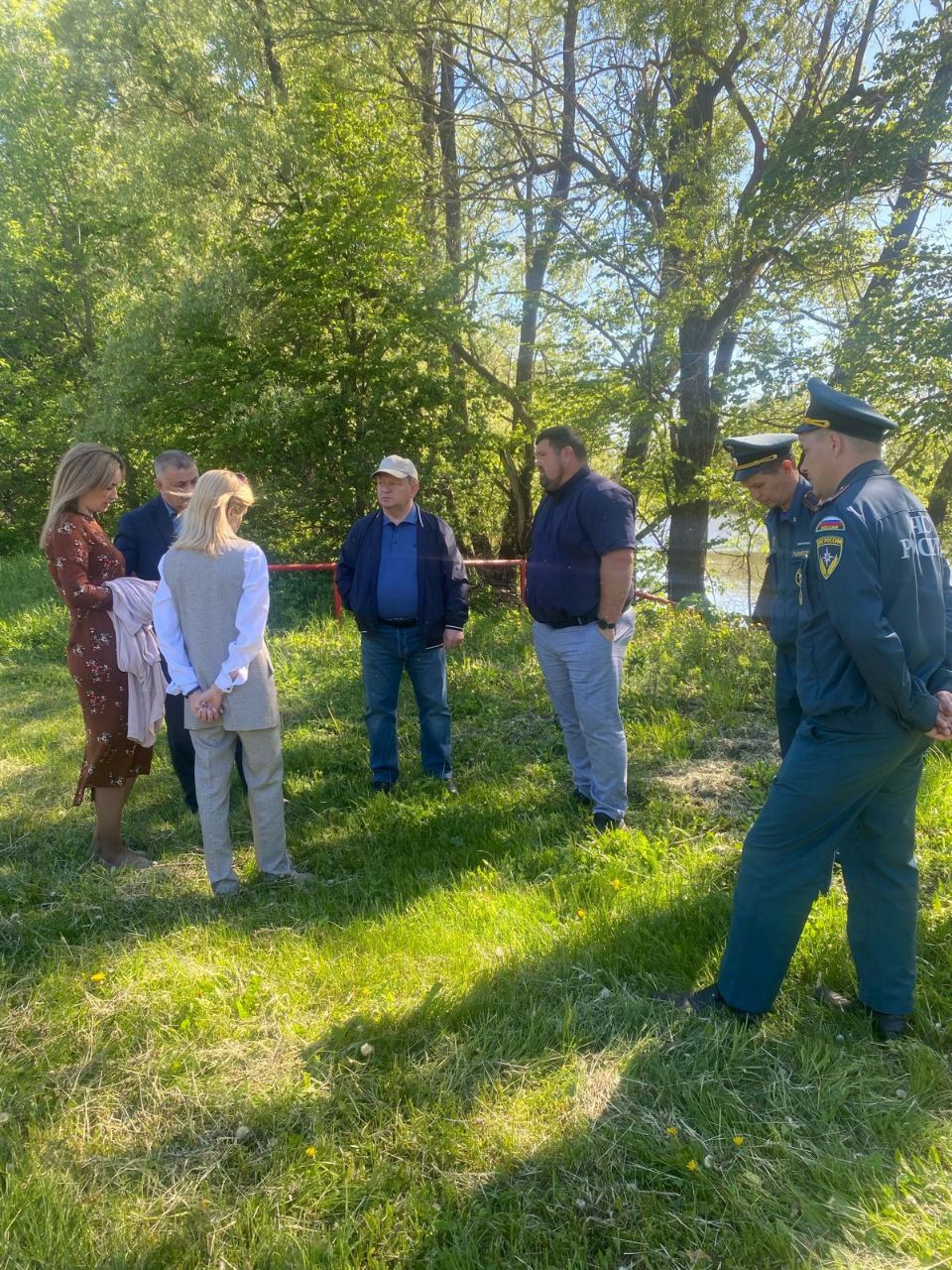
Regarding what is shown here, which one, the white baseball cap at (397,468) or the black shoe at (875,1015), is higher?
the white baseball cap at (397,468)

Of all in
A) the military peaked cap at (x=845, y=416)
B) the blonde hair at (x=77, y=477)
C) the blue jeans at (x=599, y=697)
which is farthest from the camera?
the blue jeans at (x=599, y=697)

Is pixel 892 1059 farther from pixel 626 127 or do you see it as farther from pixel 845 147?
pixel 626 127

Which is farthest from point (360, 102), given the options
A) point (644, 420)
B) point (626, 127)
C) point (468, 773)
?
point (468, 773)

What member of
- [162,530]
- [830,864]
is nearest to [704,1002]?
[830,864]

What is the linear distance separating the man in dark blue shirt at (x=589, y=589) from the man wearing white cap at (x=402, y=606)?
695mm

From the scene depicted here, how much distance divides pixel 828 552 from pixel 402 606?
8.88 feet

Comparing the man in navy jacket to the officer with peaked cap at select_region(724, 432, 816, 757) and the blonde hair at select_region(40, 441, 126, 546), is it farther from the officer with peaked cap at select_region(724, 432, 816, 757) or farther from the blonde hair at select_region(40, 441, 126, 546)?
the officer with peaked cap at select_region(724, 432, 816, 757)

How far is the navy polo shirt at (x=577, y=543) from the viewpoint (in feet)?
12.8

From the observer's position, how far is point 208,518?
11.1ft

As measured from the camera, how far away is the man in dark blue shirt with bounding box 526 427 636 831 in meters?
3.92

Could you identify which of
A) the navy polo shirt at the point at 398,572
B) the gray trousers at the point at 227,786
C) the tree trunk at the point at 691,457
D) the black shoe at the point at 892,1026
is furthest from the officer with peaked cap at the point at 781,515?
the tree trunk at the point at 691,457

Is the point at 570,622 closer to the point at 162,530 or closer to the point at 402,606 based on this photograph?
the point at 402,606

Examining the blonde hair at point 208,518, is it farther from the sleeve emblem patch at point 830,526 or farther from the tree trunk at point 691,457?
the tree trunk at point 691,457

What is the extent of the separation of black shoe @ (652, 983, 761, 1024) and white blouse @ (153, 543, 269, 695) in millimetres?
2096
